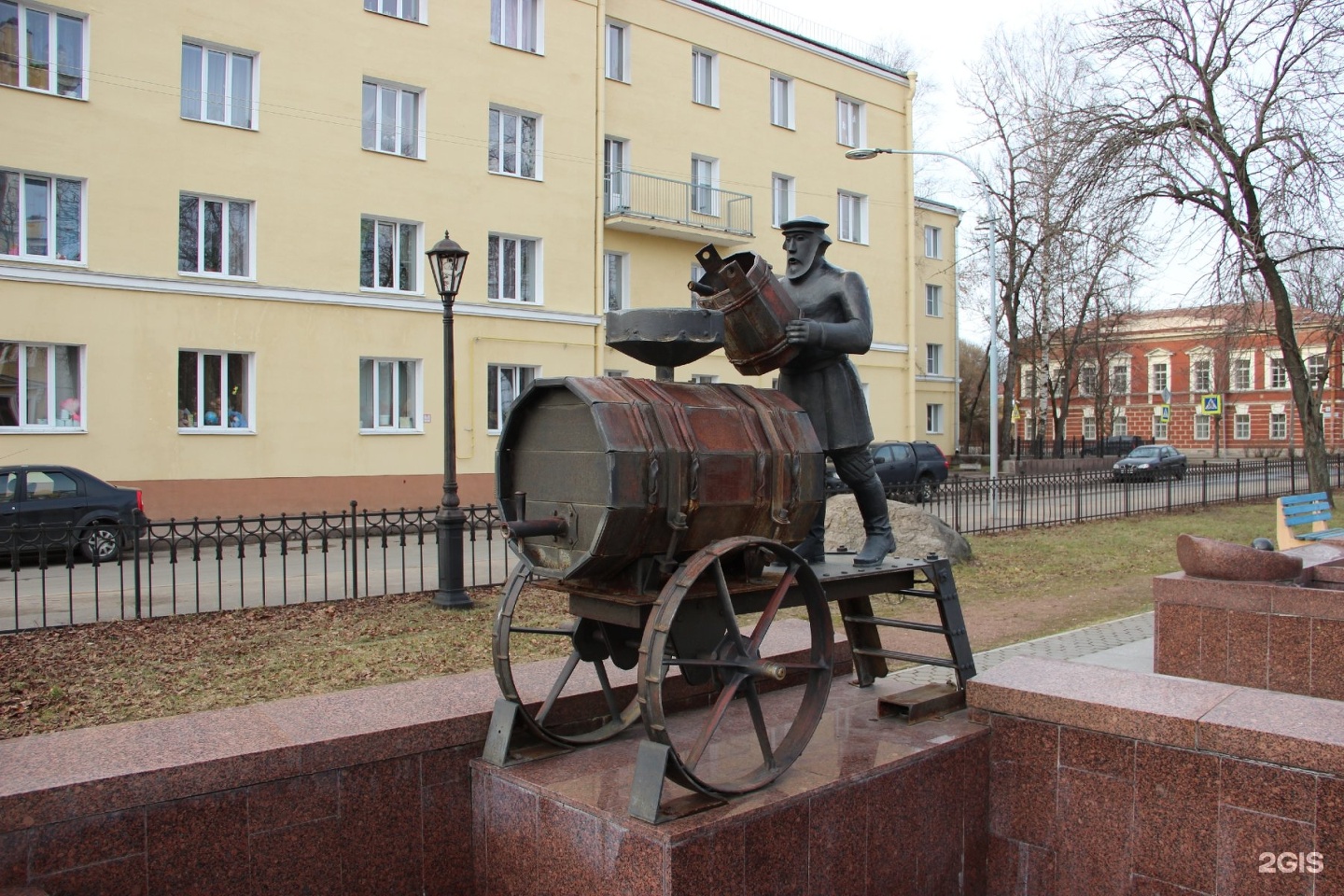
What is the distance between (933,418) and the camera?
37188 millimetres

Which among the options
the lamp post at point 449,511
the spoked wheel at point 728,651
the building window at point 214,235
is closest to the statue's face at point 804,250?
the spoked wheel at point 728,651

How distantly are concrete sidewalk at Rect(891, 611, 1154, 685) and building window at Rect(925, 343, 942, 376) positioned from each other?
2952 cm

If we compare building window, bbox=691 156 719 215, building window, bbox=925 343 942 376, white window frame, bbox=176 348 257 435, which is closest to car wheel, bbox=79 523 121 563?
white window frame, bbox=176 348 257 435

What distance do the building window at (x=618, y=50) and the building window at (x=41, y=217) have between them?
38.5 feet

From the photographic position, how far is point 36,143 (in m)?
16.5

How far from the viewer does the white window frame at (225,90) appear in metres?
18.0

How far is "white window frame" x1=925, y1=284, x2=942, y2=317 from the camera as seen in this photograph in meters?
38.3

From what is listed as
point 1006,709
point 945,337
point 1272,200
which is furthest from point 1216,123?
point 945,337

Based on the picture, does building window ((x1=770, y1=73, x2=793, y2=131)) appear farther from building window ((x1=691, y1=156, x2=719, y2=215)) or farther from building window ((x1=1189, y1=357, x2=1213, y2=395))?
building window ((x1=1189, y1=357, x2=1213, y2=395))

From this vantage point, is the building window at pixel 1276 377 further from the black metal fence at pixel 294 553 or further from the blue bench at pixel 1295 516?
the blue bench at pixel 1295 516

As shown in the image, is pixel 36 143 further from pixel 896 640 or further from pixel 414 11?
pixel 896 640

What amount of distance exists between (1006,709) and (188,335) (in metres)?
16.9

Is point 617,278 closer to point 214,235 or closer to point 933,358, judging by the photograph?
point 214,235

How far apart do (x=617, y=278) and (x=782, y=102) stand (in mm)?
7368
